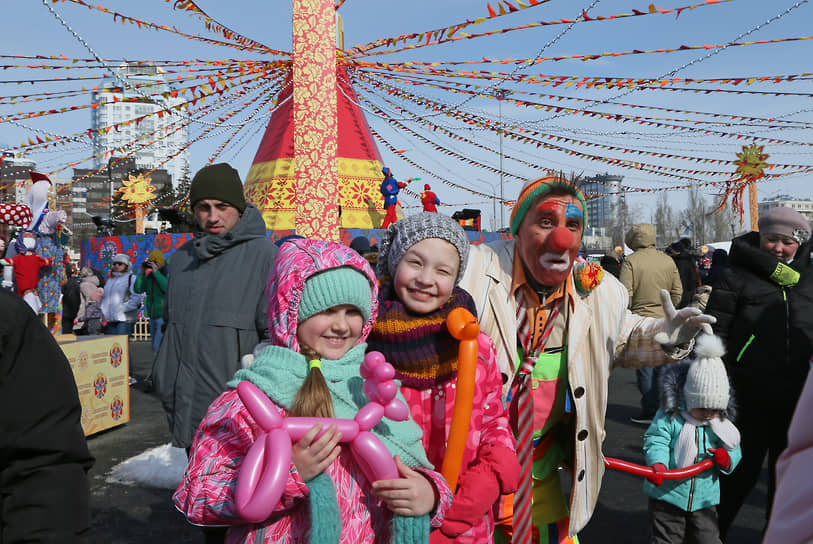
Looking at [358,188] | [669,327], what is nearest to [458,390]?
[669,327]

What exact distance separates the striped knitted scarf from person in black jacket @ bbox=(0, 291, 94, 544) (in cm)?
88

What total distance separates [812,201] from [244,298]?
126m

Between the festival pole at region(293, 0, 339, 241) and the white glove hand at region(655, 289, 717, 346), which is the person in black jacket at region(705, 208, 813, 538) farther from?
the festival pole at region(293, 0, 339, 241)

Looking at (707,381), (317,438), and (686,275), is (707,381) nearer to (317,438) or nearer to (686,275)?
(317,438)

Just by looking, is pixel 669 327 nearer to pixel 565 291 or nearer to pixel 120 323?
pixel 565 291

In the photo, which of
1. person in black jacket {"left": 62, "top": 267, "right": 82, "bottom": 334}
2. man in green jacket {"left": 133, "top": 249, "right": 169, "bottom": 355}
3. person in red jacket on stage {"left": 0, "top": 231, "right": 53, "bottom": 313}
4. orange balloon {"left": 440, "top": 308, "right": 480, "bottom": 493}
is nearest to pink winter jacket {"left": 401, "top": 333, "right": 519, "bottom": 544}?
orange balloon {"left": 440, "top": 308, "right": 480, "bottom": 493}

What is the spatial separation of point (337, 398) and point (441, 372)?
431mm

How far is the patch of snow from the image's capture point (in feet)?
14.8

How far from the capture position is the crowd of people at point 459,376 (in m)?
1.46

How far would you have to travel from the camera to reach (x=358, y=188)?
12984 mm

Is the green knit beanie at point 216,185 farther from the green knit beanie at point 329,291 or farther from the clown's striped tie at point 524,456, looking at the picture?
the clown's striped tie at point 524,456

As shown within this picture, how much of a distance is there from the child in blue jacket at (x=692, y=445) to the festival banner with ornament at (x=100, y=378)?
188 inches

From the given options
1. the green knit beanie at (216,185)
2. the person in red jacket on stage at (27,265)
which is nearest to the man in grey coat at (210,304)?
the green knit beanie at (216,185)

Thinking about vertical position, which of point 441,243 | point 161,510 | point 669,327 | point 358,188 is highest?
point 358,188
